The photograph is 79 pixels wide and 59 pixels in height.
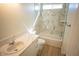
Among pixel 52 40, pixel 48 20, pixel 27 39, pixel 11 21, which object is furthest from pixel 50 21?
pixel 11 21

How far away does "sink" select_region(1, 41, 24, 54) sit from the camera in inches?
47.6

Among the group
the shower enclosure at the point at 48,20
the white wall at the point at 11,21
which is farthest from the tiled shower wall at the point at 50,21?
the white wall at the point at 11,21

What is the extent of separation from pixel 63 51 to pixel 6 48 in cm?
70

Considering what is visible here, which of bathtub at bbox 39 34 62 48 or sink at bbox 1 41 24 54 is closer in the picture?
sink at bbox 1 41 24 54

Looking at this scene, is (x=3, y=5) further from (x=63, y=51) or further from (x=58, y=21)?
(x=63, y=51)

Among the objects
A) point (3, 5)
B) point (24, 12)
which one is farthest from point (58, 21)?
point (3, 5)

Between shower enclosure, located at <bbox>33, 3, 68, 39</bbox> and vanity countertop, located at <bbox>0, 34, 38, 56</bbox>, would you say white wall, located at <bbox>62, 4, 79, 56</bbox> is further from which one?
vanity countertop, located at <bbox>0, 34, 38, 56</bbox>

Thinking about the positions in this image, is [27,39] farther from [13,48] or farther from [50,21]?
[50,21]

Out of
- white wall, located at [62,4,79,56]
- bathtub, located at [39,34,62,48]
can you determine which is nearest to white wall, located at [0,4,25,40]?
bathtub, located at [39,34,62,48]

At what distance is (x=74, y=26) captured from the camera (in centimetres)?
131

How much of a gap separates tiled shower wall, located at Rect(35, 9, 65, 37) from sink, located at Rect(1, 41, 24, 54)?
0.28 meters

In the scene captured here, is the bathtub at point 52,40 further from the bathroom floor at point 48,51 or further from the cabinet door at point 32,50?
the cabinet door at point 32,50

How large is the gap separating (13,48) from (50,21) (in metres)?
0.57

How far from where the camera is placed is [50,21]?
1.32 meters
